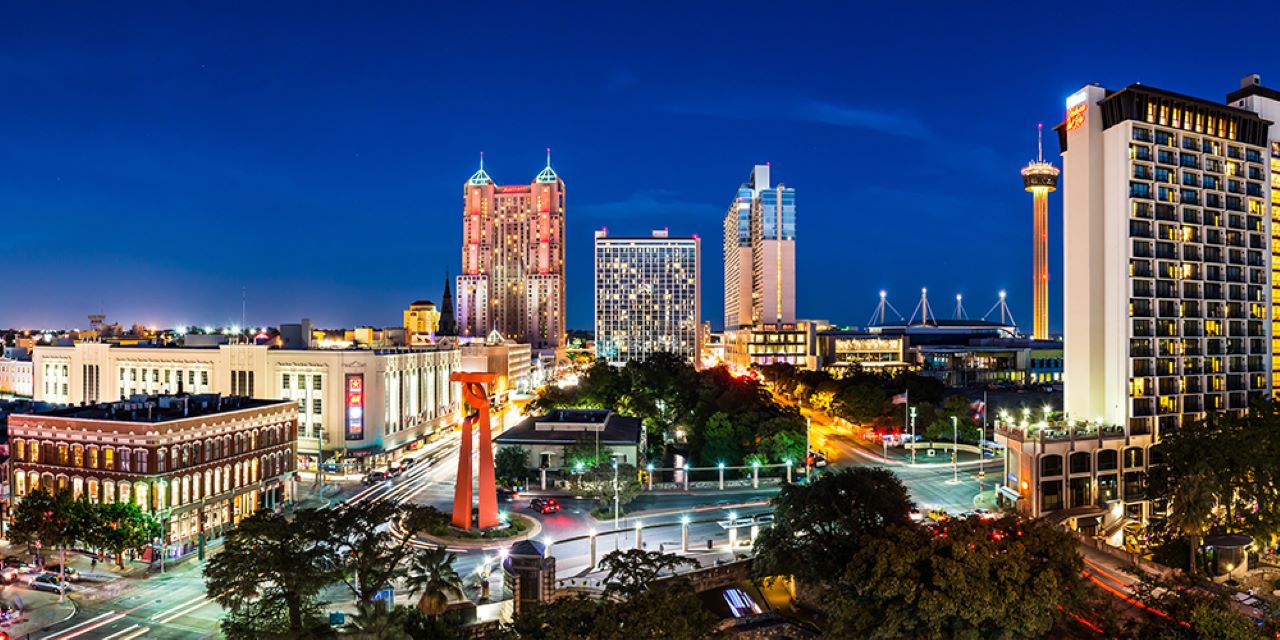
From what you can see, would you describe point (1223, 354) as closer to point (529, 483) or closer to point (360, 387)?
point (529, 483)

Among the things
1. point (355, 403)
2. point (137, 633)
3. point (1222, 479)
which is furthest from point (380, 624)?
point (355, 403)

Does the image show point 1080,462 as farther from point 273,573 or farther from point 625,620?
point 273,573

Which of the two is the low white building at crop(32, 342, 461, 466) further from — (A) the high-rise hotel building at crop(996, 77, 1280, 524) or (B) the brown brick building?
(A) the high-rise hotel building at crop(996, 77, 1280, 524)

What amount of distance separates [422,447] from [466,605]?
68.8 meters

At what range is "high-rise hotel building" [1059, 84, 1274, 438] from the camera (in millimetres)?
64938

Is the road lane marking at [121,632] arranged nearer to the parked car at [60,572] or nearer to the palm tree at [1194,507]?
the parked car at [60,572]

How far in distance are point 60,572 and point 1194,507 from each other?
72689 millimetres

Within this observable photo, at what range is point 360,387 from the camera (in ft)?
315

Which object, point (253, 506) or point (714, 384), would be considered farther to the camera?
point (714, 384)

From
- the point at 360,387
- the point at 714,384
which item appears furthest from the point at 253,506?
the point at 714,384

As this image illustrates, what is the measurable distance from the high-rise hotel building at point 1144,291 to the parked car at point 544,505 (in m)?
38.2

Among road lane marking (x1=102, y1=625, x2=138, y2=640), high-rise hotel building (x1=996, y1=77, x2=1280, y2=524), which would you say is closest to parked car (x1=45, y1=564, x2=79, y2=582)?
road lane marking (x1=102, y1=625, x2=138, y2=640)

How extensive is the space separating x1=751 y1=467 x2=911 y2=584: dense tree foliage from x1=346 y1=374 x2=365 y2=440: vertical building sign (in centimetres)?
6664

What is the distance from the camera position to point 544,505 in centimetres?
6550
